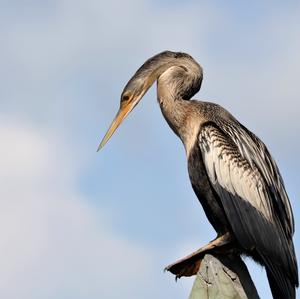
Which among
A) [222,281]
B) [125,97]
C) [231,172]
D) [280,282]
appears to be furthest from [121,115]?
[222,281]

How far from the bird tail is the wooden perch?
575 millimetres

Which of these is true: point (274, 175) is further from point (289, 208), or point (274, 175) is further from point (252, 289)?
point (252, 289)

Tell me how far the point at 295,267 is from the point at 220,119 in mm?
1707

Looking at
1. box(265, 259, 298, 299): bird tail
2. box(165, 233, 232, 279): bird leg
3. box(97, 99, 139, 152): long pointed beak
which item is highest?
box(97, 99, 139, 152): long pointed beak

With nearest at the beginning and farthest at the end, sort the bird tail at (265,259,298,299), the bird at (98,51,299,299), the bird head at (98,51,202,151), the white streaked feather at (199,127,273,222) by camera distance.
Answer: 1. the bird tail at (265,259,298,299)
2. the bird at (98,51,299,299)
3. the white streaked feather at (199,127,273,222)
4. the bird head at (98,51,202,151)

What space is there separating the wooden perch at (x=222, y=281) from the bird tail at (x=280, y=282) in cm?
57

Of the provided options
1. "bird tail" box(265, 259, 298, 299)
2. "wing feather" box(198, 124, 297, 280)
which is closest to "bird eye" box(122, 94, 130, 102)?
"wing feather" box(198, 124, 297, 280)

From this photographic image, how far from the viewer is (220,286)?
5.48m

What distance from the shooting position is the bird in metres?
7.16

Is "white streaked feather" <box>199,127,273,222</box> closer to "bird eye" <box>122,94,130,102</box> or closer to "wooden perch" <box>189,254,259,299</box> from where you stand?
"bird eye" <box>122,94,130,102</box>

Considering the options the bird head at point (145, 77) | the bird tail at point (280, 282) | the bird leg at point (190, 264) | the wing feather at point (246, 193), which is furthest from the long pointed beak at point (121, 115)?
the bird tail at point (280, 282)

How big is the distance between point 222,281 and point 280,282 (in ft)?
4.72

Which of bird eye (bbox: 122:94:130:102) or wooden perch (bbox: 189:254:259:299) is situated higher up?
bird eye (bbox: 122:94:130:102)

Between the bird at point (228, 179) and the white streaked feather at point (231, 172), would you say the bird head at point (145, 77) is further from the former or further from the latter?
the white streaked feather at point (231, 172)
